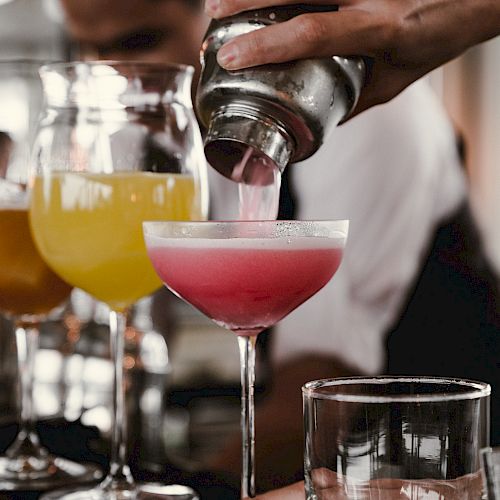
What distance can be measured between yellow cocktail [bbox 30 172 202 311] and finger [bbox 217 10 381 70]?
0.92ft

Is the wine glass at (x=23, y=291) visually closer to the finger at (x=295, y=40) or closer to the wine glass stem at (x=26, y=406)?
the wine glass stem at (x=26, y=406)

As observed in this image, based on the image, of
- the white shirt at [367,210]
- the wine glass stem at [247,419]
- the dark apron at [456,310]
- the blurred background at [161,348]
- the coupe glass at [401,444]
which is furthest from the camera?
the dark apron at [456,310]

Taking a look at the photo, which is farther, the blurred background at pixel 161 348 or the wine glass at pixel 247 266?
the blurred background at pixel 161 348

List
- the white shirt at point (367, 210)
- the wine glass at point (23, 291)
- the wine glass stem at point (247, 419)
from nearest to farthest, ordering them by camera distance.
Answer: the wine glass stem at point (247, 419) → the wine glass at point (23, 291) → the white shirt at point (367, 210)

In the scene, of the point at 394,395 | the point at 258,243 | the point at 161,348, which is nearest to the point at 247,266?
the point at 258,243

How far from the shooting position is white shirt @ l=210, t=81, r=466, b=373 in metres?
2.39

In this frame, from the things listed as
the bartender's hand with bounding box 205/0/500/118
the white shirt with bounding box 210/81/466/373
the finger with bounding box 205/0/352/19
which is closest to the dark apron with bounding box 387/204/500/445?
the white shirt with bounding box 210/81/466/373

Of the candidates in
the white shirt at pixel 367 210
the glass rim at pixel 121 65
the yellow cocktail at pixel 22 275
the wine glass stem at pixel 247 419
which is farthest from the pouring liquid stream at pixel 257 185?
the white shirt at pixel 367 210

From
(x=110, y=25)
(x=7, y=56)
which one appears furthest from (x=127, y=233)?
(x=7, y=56)

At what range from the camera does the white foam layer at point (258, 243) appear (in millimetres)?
840

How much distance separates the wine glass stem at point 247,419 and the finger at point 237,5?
0.28 metres

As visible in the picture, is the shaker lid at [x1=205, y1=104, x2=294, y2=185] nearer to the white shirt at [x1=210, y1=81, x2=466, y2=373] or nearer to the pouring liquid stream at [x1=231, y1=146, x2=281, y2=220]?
the pouring liquid stream at [x1=231, y1=146, x2=281, y2=220]

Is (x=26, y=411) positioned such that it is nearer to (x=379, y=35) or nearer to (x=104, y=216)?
(x=104, y=216)

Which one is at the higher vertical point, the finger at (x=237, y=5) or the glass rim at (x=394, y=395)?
the finger at (x=237, y=5)
